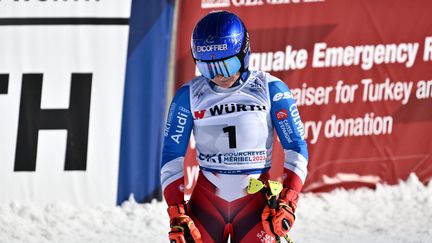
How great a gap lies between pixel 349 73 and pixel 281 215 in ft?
14.0

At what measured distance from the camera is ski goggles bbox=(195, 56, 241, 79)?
4328mm

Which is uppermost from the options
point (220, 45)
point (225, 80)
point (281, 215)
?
point (220, 45)

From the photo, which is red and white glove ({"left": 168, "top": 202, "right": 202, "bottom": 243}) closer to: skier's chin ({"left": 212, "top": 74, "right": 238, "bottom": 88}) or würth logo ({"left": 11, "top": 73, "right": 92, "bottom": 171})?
skier's chin ({"left": 212, "top": 74, "right": 238, "bottom": 88})

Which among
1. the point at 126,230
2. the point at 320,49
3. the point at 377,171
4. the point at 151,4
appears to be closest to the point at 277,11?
the point at 320,49

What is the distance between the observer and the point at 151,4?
7809 mm

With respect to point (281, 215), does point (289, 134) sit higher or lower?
higher

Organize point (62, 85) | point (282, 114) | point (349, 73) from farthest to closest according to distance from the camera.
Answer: point (349, 73)
point (62, 85)
point (282, 114)

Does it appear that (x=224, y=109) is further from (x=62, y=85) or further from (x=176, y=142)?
(x=62, y=85)

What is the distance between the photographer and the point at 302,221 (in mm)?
7848

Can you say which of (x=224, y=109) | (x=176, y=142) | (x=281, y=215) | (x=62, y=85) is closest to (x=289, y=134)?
(x=224, y=109)

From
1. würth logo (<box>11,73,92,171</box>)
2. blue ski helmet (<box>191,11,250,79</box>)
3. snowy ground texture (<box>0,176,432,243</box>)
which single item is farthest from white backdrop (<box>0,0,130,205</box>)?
blue ski helmet (<box>191,11,250,79</box>)

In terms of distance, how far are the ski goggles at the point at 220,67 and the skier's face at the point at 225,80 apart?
5cm

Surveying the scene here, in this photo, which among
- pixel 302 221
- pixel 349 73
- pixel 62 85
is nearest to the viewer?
pixel 62 85

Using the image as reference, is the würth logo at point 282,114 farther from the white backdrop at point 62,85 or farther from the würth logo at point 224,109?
the white backdrop at point 62,85
